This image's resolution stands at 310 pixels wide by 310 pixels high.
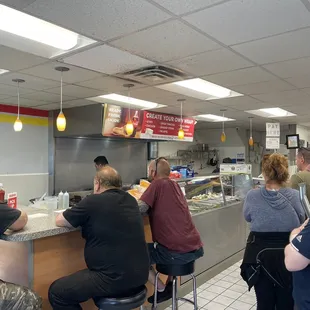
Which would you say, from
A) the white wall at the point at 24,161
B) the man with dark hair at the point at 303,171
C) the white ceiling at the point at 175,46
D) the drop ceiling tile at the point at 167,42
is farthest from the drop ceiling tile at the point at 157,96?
the white wall at the point at 24,161

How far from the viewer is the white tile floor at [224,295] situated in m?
3.59

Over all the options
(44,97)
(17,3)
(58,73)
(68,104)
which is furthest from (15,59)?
(68,104)

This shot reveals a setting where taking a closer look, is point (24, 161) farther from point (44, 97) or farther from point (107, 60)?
point (107, 60)

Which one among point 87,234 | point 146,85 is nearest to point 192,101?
point 146,85

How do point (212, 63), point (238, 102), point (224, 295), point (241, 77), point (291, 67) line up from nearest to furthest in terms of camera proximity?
point (212, 63)
point (291, 67)
point (224, 295)
point (241, 77)
point (238, 102)

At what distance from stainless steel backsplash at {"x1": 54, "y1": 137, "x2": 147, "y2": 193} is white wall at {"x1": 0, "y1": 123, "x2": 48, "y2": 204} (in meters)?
0.30

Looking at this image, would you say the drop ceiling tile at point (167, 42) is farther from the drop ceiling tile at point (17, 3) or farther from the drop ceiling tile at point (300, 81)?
the drop ceiling tile at point (300, 81)

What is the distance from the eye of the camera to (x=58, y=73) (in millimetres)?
3846

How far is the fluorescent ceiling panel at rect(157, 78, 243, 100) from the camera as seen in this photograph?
15.0 ft

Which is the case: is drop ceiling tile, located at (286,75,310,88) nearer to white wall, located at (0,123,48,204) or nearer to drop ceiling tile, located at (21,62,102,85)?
drop ceiling tile, located at (21,62,102,85)

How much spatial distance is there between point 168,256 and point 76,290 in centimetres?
99

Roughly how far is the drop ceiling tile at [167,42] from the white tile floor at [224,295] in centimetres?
266

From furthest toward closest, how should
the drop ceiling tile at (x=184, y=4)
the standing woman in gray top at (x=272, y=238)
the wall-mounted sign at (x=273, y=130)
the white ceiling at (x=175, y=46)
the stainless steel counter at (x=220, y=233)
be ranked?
the wall-mounted sign at (x=273, y=130) < the stainless steel counter at (x=220, y=233) < the standing woman in gray top at (x=272, y=238) < the white ceiling at (x=175, y=46) < the drop ceiling tile at (x=184, y=4)

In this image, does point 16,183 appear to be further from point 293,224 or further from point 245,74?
point 293,224
